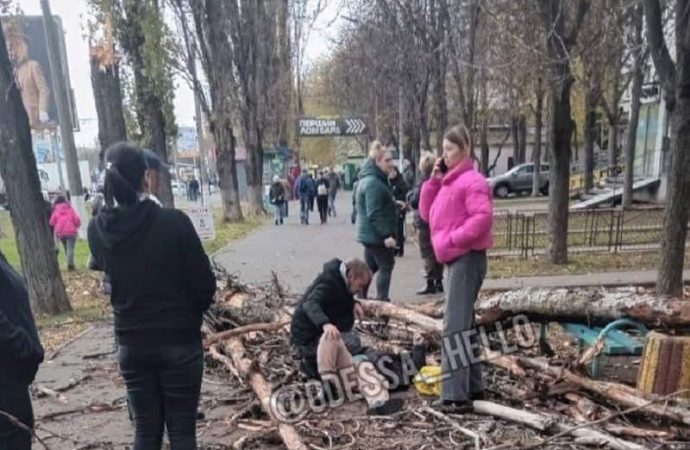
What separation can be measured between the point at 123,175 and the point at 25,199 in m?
5.87

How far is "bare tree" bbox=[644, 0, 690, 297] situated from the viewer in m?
6.51

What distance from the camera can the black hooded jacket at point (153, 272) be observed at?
261cm

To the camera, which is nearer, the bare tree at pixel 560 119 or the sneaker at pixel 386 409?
the sneaker at pixel 386 409

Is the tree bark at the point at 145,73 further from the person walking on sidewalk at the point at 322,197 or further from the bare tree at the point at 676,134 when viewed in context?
the person walking on sidewalk at the point at 322,197

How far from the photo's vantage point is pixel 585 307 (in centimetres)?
481

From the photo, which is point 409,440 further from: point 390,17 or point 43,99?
point 43,99

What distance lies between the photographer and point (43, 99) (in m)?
17.8

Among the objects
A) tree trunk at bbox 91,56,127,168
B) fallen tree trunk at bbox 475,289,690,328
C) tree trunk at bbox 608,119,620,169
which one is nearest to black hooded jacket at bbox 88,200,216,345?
fallen tree trunk at bbox 475,289,690,328

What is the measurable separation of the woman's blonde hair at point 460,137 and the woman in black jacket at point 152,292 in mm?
2008

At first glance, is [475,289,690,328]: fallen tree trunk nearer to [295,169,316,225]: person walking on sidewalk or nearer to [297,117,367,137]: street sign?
[295,169,316,225]: person walking on sidewalk

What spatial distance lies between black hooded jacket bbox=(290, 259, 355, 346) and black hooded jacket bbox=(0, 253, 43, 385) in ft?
6.51

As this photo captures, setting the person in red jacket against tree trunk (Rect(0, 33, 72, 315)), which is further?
the person in red jacket

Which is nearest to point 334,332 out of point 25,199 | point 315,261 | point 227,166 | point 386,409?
point 386,409

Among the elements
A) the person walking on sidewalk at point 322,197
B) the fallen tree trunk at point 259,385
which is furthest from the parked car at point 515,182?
the fallen tree trunk at point 259,385
